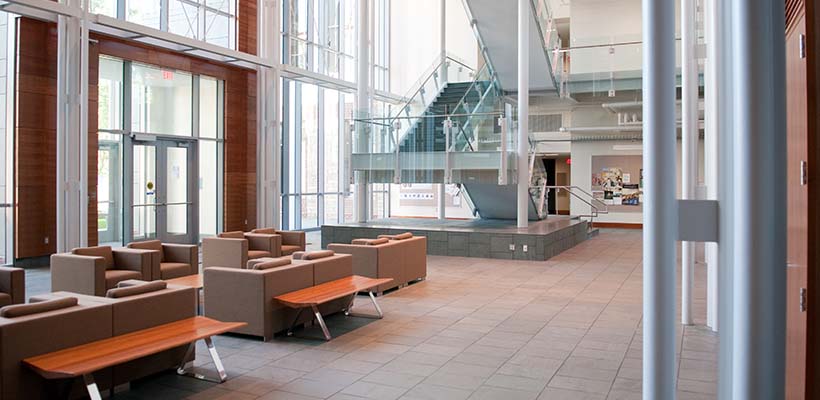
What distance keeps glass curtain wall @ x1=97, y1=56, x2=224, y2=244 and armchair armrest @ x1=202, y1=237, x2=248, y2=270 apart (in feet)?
12.9

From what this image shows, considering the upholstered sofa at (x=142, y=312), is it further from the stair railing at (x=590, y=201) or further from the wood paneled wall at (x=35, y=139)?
the stair railing at (x=590, y=201)

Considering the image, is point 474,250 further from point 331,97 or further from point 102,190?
point 331,97

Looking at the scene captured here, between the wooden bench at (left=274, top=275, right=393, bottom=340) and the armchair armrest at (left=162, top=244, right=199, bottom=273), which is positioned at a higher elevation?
the armchair armrest at (left=162, top=244, right=199, bottom=273)

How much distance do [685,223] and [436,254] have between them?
1203 cm

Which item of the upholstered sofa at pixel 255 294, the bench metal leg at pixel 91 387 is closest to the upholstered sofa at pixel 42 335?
the bench metal leg at pixel 91 387

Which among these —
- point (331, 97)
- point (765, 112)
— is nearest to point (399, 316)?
point (765, 112)

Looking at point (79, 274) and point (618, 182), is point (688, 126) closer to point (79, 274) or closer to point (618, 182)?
point (79, 274)

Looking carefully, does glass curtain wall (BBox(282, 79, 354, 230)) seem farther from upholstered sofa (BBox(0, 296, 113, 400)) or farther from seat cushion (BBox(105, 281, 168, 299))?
upholstered sofa (BBox(0, 296, 113, 400))

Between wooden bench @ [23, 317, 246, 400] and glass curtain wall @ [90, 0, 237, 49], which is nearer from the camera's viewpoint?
A: wooden bench @ [23, 317, 246, 400]

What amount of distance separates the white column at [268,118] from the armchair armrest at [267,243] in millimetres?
5517

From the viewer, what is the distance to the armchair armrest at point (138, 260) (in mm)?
7965

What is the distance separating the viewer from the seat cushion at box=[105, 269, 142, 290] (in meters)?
7.45

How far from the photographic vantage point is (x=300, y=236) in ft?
36.1

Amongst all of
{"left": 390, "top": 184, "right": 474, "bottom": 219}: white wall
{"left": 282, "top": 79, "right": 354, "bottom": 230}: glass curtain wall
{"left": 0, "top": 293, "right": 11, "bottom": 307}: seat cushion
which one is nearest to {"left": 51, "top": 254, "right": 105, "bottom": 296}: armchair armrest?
{"left": 0, "top": 293, "right": 11, "bottom": 307}: seat cushion
